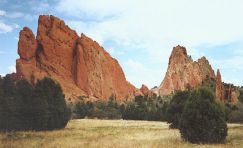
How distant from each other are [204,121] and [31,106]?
26.1 meters

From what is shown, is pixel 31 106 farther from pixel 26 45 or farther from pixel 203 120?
pixel 26 45

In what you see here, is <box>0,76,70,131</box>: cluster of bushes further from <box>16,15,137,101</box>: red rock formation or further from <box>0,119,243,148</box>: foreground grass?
<box>16,15,137,101</box>: red rock formation

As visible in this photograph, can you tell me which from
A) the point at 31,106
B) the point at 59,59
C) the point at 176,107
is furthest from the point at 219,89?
the point at 31,106

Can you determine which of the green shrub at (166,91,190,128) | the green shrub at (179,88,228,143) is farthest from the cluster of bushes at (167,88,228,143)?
the green shrub at (166,91,190,128)

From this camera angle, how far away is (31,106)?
51312 mm

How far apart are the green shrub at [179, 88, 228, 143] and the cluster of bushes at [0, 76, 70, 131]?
2245 cm

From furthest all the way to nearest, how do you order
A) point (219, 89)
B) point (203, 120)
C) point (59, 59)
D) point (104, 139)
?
point (59, 59) < point (219, 89) < point (104, 139) < point (203, 120)

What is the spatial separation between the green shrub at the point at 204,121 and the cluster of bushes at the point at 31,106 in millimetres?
22455

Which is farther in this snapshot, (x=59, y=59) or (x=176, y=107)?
(x=59, y=59)

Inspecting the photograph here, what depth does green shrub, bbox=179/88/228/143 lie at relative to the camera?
31953mm

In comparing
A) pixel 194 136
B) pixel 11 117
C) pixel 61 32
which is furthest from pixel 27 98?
pixel 61 32

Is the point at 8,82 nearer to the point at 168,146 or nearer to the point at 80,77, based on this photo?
the point at 168,146

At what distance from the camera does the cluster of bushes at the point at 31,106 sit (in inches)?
1950

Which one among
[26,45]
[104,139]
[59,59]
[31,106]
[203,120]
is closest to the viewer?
[203,120]
